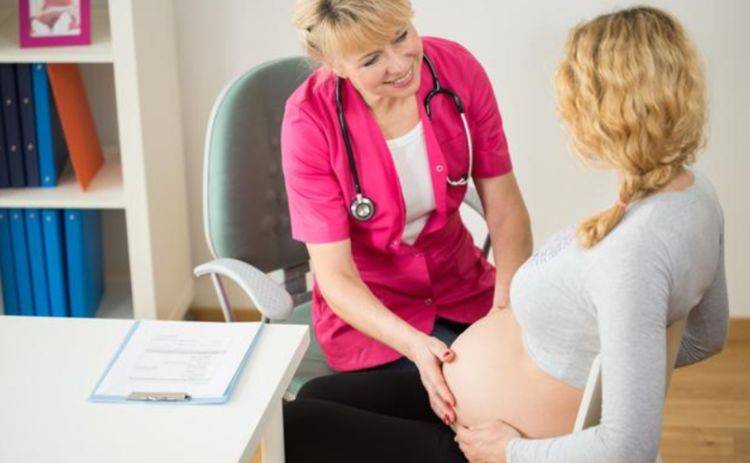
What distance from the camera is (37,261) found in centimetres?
268

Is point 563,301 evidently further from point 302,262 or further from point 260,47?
point 260,47

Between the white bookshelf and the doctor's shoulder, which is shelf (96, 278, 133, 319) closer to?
the white bookshelf

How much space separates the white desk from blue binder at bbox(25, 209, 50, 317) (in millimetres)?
1050

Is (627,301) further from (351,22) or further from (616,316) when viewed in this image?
(351,22)

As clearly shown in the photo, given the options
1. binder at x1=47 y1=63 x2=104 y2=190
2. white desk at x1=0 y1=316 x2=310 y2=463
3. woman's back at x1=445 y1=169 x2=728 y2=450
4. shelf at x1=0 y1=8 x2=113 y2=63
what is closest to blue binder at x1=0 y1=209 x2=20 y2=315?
binder at x1=47 y1=63 x2=104 y2=190

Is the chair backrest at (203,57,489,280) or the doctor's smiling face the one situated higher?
the doctor's smiling face

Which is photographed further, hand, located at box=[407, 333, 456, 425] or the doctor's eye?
the doctor's eye

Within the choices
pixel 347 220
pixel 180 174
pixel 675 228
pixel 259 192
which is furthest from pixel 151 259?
pixel 675 228

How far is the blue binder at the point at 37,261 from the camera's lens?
2652mm

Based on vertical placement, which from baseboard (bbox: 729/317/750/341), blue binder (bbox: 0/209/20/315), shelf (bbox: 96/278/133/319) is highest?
blue binder (bbox: 0/209/20/315)

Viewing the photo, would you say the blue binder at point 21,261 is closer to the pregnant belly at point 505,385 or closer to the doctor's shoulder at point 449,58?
the doctor's shoulder at point 449,58

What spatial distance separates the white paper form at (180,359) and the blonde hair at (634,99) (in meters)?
0.53

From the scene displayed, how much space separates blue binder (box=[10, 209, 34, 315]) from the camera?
8.72 ft

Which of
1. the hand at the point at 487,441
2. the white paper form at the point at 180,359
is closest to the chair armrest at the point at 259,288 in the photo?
the white paper form at the point at 180,359
